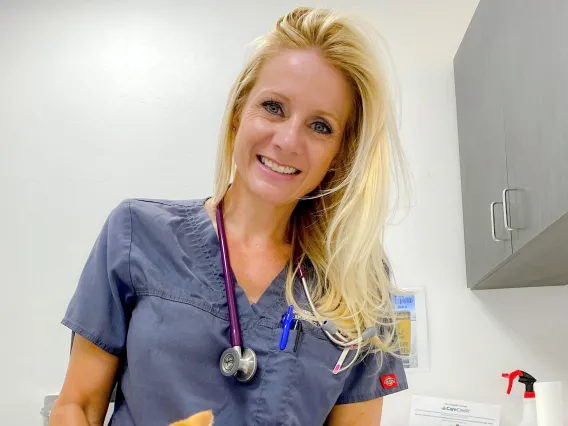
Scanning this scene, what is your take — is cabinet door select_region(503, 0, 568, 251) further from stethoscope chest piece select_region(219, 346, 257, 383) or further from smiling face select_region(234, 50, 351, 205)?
stethoscope chest piece select_region(219, 346, 257, 383)

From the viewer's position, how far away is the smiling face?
1076 mm

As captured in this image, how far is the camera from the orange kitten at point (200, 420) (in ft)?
3.15

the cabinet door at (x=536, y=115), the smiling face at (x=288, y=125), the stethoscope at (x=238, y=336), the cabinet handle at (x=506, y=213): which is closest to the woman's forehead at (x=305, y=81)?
the smiling face at (x=288, y=125)

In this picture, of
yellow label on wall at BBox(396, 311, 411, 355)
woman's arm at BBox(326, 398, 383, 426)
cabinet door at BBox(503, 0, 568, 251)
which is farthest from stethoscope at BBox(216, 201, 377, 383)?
yellow label on wall at BBox(396, 311, 411, 355)

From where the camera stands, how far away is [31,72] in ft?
6.95

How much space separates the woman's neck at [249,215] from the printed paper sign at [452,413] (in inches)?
36.8

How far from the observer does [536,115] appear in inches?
54.1

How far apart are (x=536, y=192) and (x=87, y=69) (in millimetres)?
1479

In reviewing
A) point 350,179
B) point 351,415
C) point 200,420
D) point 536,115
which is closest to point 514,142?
point 536,115

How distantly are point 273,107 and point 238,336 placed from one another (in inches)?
15.4

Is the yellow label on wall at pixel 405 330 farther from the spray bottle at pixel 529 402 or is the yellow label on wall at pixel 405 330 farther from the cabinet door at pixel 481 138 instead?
the spray bottle at pixel 529 402

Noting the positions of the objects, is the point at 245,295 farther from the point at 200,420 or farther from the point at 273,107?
the point at 273,107

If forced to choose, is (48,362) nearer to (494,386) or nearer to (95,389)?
(95,389)

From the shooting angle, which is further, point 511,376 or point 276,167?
point 511,376
